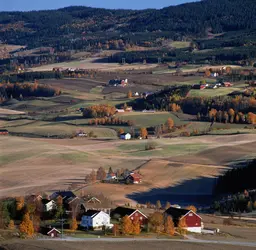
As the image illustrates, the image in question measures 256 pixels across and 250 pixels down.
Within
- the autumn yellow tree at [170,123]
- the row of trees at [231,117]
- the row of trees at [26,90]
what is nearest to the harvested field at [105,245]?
the autumn yellow tree at [170,123]

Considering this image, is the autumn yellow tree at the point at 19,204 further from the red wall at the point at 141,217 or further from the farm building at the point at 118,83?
the farm building at the point at 118,83

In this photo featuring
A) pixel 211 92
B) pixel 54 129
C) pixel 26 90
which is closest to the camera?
pixel 54 129

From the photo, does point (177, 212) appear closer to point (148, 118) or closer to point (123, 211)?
point (123, 211)

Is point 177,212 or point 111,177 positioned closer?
point 177,212

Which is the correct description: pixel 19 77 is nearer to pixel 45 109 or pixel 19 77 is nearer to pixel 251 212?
pixel 45 109

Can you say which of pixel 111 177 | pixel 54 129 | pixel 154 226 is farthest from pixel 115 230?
pixel 54 129

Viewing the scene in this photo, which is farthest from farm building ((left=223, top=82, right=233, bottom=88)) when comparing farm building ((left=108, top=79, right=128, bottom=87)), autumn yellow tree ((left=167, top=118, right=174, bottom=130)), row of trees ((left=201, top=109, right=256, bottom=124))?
autumn yellow tree ((left=167, top=118, right=174, bottom=130))

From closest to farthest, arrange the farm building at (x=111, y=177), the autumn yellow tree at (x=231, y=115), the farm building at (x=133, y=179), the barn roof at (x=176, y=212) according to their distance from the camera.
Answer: the barn roof at (x=176, y=212) → the farm building at (x=133, y=179) → the farm building at (x=111, y=177) → the autumn yellow tree at (x=231, y=115)

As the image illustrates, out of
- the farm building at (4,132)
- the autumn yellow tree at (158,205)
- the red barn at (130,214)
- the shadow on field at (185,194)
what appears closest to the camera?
the red barn at (130,214)
